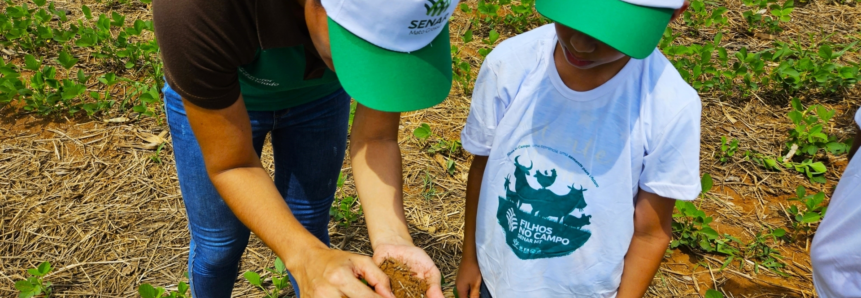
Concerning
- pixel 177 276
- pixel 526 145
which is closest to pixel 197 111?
pixel 526 145

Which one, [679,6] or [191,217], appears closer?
[679,6]

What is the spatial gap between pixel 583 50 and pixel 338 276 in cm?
64

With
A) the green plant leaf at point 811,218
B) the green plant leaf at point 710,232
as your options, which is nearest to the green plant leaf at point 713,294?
the green plant leaf at point 710,232

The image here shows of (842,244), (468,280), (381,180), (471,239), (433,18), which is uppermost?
(433,18)

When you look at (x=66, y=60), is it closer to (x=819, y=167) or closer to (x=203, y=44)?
(x=203, y=44)

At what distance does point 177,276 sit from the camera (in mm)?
2301

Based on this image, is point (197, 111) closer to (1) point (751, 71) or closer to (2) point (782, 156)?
(2) point (782, 156)

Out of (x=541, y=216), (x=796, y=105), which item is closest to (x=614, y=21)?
(x=541, y=216)

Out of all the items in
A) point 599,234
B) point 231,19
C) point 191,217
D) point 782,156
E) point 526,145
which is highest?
point 231,19

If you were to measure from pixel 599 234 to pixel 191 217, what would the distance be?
A: 103 centimetres

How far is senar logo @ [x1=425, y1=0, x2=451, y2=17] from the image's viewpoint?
3.39 ft

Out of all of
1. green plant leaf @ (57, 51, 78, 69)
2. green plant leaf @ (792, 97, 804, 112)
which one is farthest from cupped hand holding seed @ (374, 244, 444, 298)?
green plant leaf @ (57, 51, 78, 69)

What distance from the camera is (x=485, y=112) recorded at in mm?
1376

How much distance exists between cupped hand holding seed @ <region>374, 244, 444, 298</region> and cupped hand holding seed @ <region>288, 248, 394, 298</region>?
12cm
